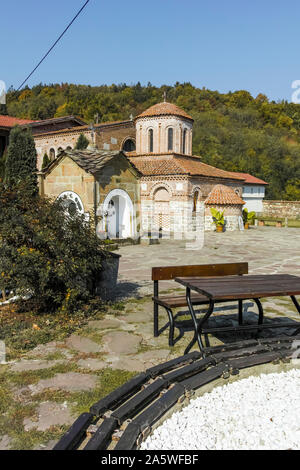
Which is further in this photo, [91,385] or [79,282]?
[79,282]

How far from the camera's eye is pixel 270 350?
11.7ft

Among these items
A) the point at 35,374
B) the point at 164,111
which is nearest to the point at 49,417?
the point at 35,374

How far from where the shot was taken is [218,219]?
23000mm

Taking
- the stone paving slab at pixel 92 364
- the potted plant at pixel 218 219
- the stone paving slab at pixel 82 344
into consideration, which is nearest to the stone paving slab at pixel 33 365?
the stone paving slab at pixel 92 364

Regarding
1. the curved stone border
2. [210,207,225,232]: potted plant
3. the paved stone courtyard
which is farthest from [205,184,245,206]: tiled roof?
the curved stone border

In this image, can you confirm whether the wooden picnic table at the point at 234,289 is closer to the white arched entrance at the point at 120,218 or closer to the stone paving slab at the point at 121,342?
the stone paving slab at the point at 121,342

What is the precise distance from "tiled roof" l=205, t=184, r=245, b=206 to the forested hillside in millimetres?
19706

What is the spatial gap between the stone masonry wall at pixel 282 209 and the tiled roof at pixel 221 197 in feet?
46.9

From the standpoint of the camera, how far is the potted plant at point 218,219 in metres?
22.9

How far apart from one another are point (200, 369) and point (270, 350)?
0.83 metres

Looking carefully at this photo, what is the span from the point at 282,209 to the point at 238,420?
37.1 m

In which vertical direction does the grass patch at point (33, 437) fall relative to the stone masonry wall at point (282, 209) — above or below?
below
